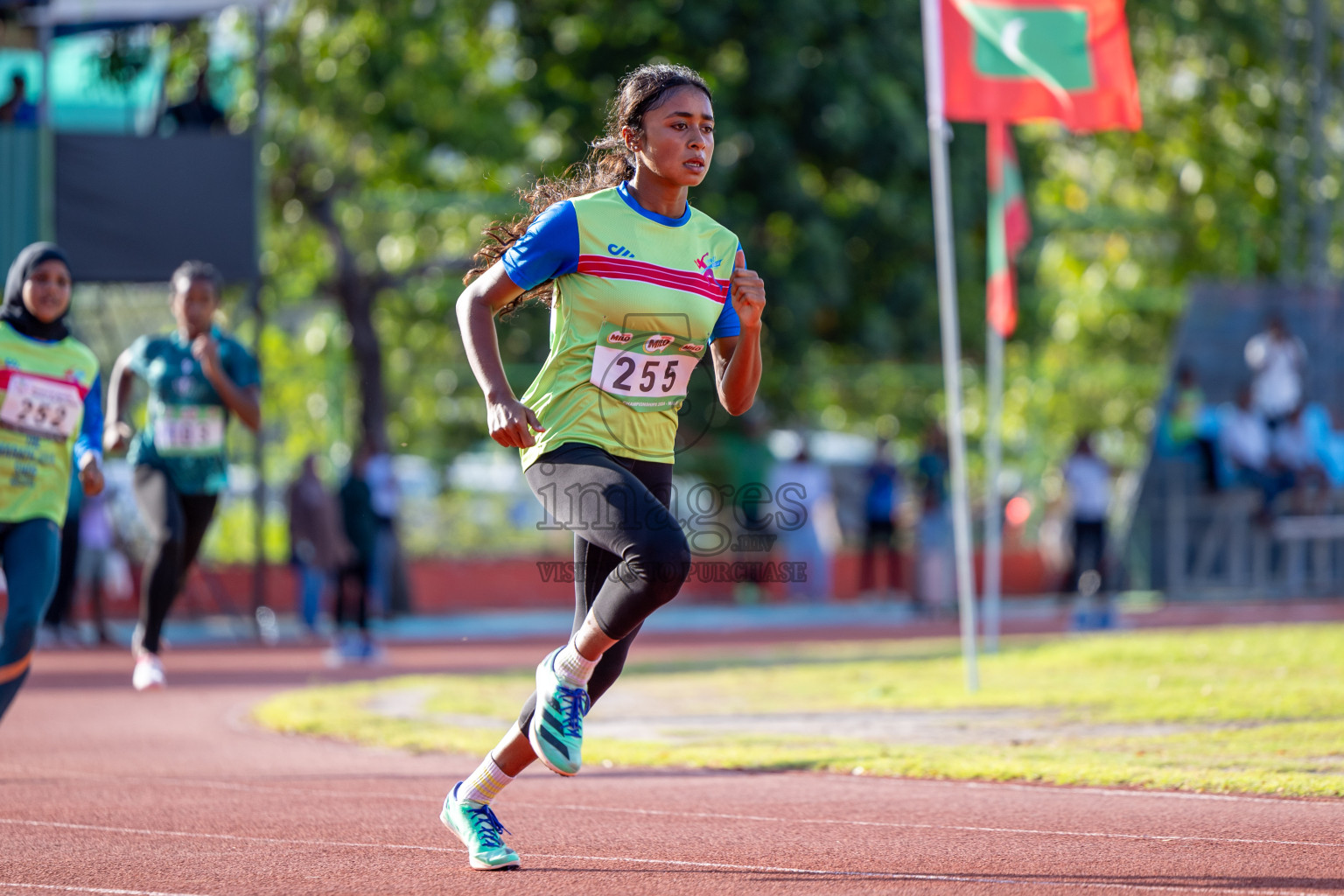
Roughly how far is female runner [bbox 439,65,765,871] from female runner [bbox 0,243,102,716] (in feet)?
7.68

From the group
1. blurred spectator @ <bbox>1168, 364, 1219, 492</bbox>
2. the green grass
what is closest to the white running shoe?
the green grass

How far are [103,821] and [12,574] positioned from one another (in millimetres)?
1127

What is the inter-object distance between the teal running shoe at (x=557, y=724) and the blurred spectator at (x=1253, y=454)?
54.0 feet

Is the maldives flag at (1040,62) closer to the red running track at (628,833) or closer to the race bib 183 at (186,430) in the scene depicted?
the race bib 183 at (186,430)

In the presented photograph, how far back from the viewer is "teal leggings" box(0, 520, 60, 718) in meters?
6.72

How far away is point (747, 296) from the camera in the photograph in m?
5.29

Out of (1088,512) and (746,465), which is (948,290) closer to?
(1088,512)

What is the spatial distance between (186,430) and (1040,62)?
6011mm

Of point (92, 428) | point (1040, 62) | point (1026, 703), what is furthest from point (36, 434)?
point (1040, 62)

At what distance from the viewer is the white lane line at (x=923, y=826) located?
5473 millimetres

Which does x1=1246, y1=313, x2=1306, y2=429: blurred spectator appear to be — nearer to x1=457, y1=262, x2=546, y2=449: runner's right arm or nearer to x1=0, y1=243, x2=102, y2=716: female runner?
x1=0, y1=243, x2=102, y2=716: female runner

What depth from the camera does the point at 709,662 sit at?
566 inches

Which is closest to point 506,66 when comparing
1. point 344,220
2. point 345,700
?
point 344,220

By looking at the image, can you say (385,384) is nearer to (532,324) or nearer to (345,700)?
(532,324)
